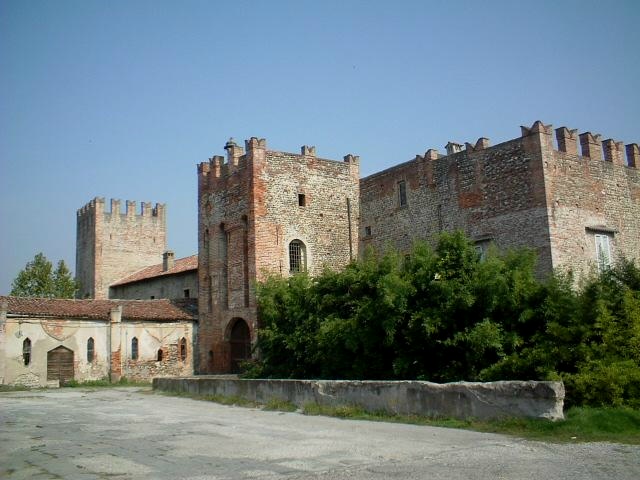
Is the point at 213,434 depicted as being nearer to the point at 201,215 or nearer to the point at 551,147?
the point at 551,147

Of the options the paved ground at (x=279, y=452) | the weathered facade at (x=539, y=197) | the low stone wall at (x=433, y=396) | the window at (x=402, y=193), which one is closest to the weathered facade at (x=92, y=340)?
the window at (x=402, y=193)

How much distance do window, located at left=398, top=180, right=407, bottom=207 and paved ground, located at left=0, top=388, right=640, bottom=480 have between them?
1451 centimetres

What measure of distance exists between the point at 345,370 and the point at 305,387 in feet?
11.3

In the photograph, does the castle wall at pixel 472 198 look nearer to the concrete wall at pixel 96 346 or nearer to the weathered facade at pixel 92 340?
the weathered facade at pixel 92 340

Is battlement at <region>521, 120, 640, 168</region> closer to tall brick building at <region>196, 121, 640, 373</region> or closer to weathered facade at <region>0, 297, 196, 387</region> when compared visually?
tall brick building at <region>196, 121, 640, 373</region>

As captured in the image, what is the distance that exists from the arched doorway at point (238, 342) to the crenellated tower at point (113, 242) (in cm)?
2496

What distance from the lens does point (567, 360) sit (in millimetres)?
12734

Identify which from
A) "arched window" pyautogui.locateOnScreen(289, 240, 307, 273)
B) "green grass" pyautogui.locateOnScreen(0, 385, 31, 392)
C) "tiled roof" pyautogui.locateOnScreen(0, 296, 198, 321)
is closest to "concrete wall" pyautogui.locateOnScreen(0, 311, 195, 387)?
"tiled roof" pyautogui.locateOnScreen(0, 296, 198, 321)

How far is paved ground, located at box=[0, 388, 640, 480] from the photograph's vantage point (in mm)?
8000

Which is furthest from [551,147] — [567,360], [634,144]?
[567,360]

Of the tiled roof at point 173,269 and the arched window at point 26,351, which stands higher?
the tiled roof at point 173,269

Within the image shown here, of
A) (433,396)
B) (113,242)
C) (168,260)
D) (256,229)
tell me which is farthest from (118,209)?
(433,396)

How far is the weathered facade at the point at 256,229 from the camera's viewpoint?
2795 cm

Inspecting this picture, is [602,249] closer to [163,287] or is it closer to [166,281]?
[166,281]
